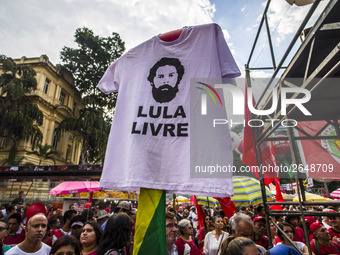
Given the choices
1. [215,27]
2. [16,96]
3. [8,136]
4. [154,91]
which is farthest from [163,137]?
[8,136]

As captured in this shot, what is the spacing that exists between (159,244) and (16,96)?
2340 centimetres

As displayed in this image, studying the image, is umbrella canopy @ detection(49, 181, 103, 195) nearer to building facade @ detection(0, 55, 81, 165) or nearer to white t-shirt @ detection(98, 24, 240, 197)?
white t-shirt @ detection(98, 24, 240, 197)

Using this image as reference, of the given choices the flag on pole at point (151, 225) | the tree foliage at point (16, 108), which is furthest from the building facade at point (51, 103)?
the flag on pole at point (151, 225)

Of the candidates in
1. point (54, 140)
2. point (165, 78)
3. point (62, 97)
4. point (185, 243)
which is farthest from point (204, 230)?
point (62, 97)

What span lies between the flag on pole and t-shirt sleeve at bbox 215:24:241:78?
4.33ft

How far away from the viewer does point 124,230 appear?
2838 mm

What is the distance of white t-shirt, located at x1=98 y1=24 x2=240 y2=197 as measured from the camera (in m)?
1.98

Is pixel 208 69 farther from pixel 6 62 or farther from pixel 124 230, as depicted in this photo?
pixel 6 62

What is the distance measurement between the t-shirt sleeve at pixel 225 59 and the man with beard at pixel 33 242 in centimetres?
307

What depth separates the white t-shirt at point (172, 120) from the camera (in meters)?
1.98

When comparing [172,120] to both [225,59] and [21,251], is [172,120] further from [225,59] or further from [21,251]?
[21,251]

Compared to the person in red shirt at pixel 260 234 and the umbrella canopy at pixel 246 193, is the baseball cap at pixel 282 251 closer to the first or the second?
the person in red shirt at pixel 260 234

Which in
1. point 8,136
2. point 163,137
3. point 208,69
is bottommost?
point 163,137

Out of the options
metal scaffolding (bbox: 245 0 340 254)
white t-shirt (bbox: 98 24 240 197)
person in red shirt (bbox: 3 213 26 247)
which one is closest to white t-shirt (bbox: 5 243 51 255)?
person in red shirt (bbox: 3 213 26 247)
